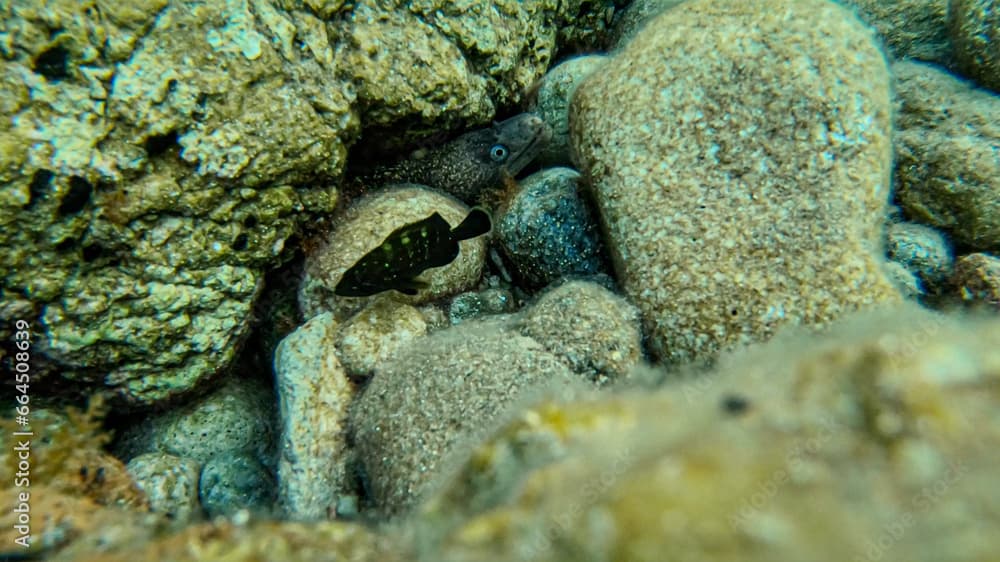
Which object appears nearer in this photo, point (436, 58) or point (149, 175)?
point (149, 175)

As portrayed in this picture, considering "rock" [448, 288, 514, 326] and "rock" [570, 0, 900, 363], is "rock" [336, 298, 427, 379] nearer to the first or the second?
"rock" [448, 288, 514, 326]

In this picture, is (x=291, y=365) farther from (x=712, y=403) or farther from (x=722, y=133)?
(x=722, y=133)

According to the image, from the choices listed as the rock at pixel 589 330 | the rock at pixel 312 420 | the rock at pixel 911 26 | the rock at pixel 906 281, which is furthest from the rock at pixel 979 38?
the rock at pixel 312 420

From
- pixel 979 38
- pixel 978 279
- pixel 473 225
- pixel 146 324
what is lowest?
pixel 978 279

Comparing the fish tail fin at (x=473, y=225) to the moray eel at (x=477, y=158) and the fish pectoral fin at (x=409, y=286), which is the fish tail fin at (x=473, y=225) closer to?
the fish pectoral fin at (x=409, y=286)

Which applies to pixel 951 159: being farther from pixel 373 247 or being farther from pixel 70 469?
pixel 70 469

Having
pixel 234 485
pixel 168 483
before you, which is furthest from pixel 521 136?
pixel 168 483
